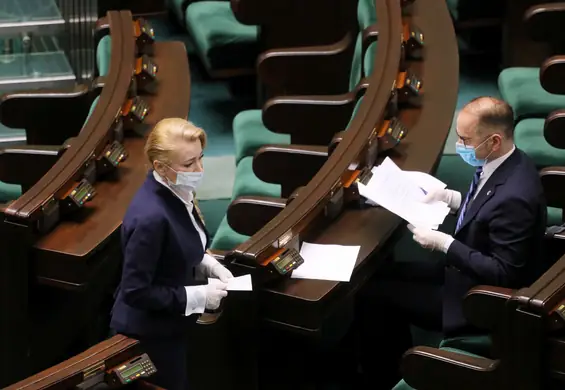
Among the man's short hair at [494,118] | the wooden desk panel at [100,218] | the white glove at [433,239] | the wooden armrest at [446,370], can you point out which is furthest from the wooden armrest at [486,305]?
the wooden desk panel at [100,218]

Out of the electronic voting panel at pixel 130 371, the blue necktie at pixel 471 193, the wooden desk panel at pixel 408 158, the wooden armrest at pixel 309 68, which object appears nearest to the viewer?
the electronic voting panel at pixel 130 371

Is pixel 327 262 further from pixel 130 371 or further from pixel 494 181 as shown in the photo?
pixel 130 371

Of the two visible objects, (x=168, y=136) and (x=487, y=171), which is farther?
(x=487, y=171)

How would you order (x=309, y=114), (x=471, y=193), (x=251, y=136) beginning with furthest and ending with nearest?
(x=251, y=136) → (x=309, y=114) → (x=471, y=193)

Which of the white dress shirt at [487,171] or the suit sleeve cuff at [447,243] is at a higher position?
the white dress shirt at [487,171]

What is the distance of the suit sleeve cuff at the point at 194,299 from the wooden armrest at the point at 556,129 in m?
0.70

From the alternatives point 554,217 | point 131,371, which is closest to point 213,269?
point 131,371

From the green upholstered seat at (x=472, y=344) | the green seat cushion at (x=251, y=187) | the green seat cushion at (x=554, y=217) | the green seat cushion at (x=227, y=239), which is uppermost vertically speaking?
the green seat cushion at (x=554, y=217)

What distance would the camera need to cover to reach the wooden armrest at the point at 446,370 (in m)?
1.64

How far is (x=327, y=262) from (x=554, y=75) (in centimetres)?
58

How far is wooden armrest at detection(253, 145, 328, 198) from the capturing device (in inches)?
83.4

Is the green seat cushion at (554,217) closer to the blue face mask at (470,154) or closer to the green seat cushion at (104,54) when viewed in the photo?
the blue face mask at (470,154)

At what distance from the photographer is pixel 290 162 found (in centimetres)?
213

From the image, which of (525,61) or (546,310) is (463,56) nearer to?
(525,61)
